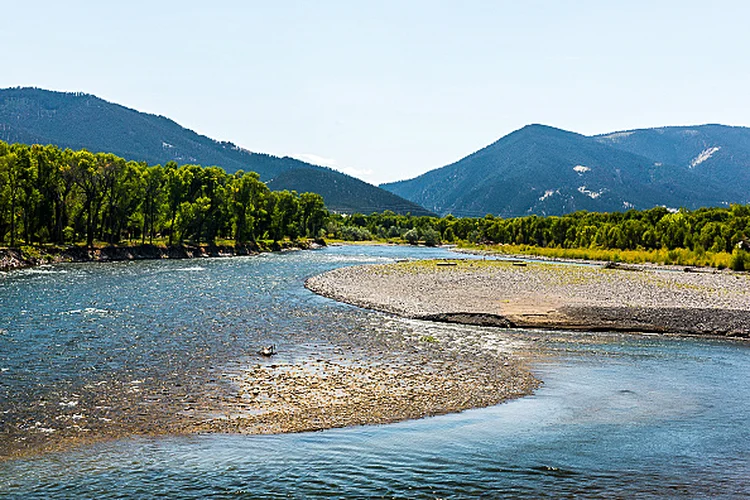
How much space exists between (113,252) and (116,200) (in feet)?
37.8

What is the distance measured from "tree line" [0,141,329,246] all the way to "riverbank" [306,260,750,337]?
49539 millimetres

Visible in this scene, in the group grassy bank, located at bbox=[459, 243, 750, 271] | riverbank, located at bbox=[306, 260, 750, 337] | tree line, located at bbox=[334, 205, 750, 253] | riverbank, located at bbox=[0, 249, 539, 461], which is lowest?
riverbank, located at bbox=[0, 249, 539, 461]

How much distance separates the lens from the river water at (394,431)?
1217 centimetres

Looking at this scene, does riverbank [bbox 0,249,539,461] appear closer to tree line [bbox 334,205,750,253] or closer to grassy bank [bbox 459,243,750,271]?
grassy bank [bbox 459,243,750,271]

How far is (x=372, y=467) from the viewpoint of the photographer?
13125 mm

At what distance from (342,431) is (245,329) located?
17.4m

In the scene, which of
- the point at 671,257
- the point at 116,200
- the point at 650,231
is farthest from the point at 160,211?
the point at 650,231

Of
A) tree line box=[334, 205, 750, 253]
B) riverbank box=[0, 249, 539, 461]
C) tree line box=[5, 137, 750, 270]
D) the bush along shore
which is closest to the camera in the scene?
riverbank box=[0, 249, 539, 461]

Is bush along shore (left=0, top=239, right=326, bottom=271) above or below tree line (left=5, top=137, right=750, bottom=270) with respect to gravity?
below

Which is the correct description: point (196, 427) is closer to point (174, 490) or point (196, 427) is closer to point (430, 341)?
point (174, 490)

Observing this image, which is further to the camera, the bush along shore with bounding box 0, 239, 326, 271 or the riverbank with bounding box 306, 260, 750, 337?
the bush along shore with bounding box 0, 239, 326, 271

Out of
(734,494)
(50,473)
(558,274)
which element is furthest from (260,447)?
(558,274)

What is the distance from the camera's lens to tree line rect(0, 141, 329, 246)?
272 ft

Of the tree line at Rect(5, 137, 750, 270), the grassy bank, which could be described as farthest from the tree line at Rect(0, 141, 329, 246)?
the grassy bank
